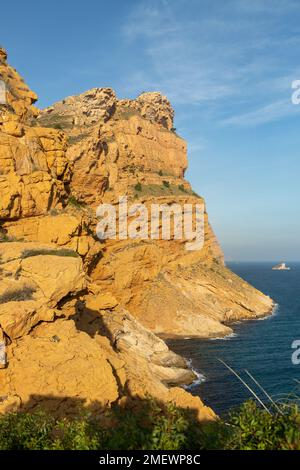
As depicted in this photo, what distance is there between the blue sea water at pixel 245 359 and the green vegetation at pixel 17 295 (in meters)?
20.2

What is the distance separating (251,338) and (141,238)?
27704 millimetres

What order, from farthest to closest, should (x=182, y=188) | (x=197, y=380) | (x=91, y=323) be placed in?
(x=182, y=188), (x=197, y=380), (x=91, y=323)

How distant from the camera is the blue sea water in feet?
139

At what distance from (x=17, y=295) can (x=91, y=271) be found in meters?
34.6

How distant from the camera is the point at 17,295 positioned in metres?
28.1

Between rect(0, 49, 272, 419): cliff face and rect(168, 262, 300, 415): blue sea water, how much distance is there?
12.7ft

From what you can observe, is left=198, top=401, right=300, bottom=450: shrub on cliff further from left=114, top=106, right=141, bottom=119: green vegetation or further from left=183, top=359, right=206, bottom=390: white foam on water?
left=114, top=106, right=141, bottom=119: green vegetation

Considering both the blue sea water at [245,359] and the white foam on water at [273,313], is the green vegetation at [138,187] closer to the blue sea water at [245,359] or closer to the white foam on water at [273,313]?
the blue sea water at [245,359]

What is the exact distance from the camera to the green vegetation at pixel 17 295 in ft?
89.5

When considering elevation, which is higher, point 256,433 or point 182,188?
point 182,188

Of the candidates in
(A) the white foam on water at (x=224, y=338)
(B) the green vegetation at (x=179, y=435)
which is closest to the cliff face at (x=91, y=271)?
(A) the white foam on water at (x=224, y=338)
